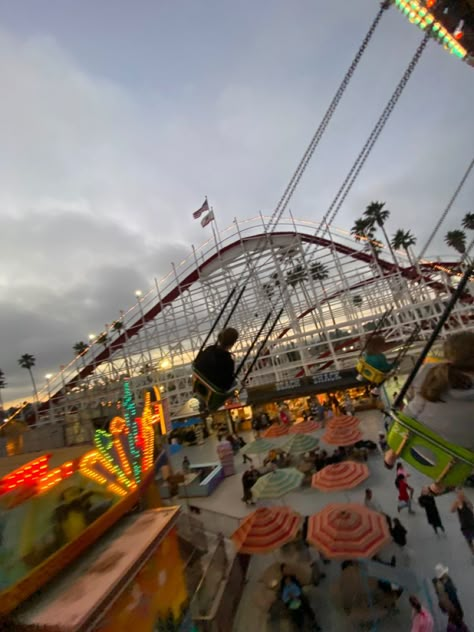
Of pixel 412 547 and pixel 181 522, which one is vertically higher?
pixel 181 522

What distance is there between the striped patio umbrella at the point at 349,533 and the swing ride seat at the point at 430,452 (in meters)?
4.27

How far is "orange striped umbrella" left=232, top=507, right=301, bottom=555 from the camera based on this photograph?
5457 millimetres

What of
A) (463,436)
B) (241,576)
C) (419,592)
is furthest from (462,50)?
(241,576)

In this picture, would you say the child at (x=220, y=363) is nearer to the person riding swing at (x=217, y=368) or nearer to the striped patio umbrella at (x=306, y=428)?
the person riding swing at (x=217, y=368)

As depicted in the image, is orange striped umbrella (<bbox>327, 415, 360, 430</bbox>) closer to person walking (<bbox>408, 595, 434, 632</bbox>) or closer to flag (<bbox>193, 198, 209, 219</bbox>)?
→ person walking (<bbox>408, 595, 434, 632</bbox>)

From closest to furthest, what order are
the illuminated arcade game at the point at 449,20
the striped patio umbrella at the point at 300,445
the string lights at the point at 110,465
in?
the string lights at the point at 110,465
the illuminated arcade game at the point at 449,20
the striped patio umbrella at the point at 300,445

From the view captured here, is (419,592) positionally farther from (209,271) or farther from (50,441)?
(209,271)

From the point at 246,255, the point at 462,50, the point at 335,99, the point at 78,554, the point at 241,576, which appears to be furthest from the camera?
the point at 246,255

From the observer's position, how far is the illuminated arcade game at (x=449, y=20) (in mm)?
4125

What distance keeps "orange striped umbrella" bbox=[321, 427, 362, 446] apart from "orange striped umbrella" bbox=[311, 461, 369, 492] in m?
1.96

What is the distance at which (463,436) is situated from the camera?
55.6 inches

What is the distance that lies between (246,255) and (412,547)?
11536 mm

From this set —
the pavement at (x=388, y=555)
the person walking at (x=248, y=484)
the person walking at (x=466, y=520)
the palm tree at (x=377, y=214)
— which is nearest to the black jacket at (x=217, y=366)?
the pavement at (x=388, y=555)

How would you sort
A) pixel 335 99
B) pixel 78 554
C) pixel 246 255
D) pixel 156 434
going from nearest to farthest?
pixel 78 554, pixel 335 99, pixel 156 434, pixel 246 255
